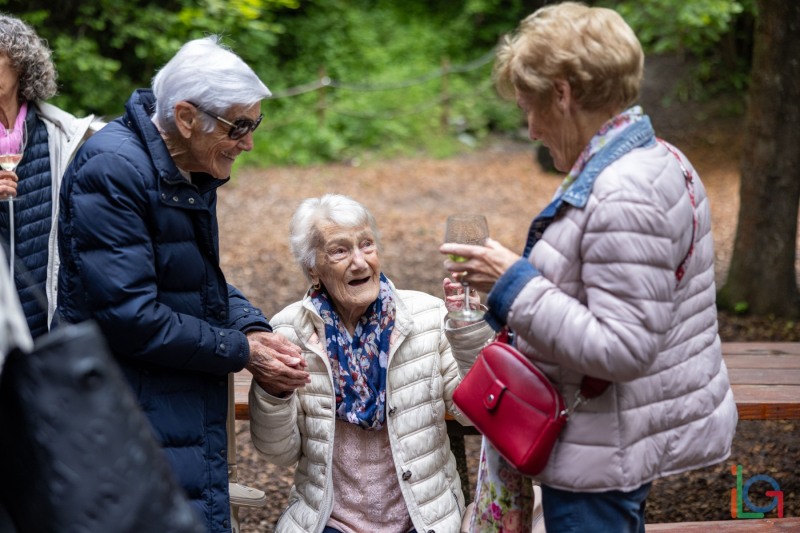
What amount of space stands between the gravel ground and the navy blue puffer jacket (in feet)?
6.16

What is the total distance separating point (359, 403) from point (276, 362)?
0.35 metres

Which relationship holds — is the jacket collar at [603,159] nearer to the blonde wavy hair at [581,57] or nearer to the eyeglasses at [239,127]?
the blonde wavy hair at [581,57]

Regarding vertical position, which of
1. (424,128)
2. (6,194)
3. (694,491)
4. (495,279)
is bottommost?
(424,128)

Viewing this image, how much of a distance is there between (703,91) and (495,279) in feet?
41.3

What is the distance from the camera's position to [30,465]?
1.30 metres

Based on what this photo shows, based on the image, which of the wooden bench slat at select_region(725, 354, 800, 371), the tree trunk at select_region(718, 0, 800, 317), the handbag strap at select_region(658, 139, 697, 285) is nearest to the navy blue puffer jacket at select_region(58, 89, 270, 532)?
the handbag strap at select_region(658, 139, 697, 285)

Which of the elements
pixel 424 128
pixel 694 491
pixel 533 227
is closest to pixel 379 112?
pixel 424 128

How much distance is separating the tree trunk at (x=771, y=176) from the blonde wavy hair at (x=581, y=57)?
4.57 m

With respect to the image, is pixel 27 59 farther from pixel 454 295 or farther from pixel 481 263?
pixel 481 263

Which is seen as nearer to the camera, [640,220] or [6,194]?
[640,220]

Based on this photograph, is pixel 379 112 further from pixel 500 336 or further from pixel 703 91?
pixel 500 336

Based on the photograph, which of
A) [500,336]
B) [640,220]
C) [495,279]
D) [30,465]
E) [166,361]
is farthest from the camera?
[166,361]

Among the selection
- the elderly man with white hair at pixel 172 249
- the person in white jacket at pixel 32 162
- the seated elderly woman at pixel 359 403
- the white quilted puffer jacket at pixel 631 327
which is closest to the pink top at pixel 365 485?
the seated elderly woman at pixel 359 403

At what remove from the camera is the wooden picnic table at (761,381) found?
133 inches
